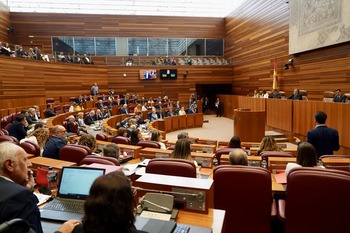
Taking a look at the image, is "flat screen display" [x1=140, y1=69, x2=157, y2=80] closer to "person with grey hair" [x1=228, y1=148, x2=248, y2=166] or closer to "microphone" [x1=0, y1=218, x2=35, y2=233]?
"person with grey hair" [x1=228, y1=148, x2=248, y2=166]

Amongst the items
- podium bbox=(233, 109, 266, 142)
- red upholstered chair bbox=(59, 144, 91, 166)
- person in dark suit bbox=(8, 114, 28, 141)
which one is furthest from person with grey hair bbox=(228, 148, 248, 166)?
podium bbox=(233, 109, 266, 142)

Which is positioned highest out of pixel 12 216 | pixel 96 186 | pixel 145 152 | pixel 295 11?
pixel 295 11

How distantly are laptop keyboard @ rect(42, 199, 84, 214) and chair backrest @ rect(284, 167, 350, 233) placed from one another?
1531 mm

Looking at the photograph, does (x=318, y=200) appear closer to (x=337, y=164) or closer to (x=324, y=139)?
(x=337, y=164)

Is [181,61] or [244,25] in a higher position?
[244,25]

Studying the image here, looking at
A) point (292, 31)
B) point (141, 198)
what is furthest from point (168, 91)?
point (141, 198)

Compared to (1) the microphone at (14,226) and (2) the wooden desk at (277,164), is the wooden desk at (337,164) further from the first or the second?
(1) the microphone at (14,226)

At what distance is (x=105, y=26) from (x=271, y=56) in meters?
10.2

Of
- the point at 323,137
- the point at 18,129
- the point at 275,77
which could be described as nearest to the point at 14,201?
the point at 323,137

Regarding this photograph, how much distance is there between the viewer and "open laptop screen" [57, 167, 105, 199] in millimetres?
2039

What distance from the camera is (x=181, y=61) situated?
18234 millimetres

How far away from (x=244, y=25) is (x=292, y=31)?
17.6 feet

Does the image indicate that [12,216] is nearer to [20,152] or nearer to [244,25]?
[20,152]

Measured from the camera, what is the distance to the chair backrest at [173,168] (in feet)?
7.58
